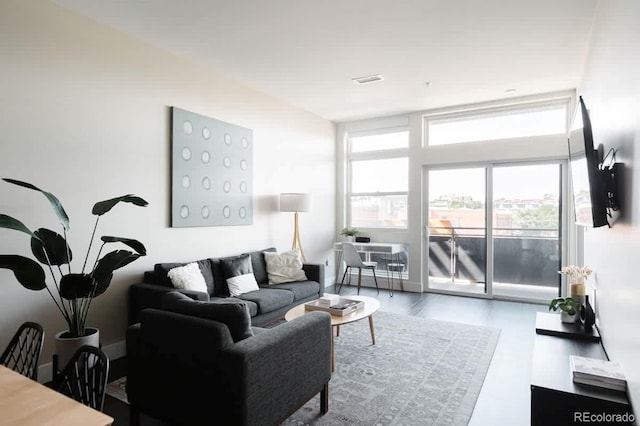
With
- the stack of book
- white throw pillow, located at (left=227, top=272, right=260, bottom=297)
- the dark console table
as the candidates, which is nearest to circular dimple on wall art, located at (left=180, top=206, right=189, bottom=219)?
white throw pillow, located at (left=227, top=272, right=260, bottom=297)

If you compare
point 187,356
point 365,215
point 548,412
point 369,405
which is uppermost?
point 365,215

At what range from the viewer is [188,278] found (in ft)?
11.3

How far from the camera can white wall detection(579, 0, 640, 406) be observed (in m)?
1.57

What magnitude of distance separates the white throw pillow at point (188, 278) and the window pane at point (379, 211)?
146 inches

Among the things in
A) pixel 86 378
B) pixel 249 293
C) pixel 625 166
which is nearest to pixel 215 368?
pixel 86 378

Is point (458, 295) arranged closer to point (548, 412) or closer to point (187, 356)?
point (548, 412)

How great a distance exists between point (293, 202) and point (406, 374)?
111 inches

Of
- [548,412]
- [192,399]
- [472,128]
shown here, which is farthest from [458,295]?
[192,399]

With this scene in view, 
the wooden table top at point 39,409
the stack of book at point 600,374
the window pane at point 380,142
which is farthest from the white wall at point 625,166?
the window pane at point 380,142

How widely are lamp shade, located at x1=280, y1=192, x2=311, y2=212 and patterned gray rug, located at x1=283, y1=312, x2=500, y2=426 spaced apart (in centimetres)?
179

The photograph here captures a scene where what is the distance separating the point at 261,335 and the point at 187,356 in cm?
40

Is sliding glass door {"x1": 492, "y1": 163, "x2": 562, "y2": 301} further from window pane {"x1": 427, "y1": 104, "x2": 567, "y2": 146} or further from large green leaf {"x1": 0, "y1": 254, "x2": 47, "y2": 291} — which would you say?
large green leaf {"x1": 0, "y1": 254, "x2": 47, "y2": 291}

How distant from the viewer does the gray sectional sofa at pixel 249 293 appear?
323cm

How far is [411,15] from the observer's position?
310cm
